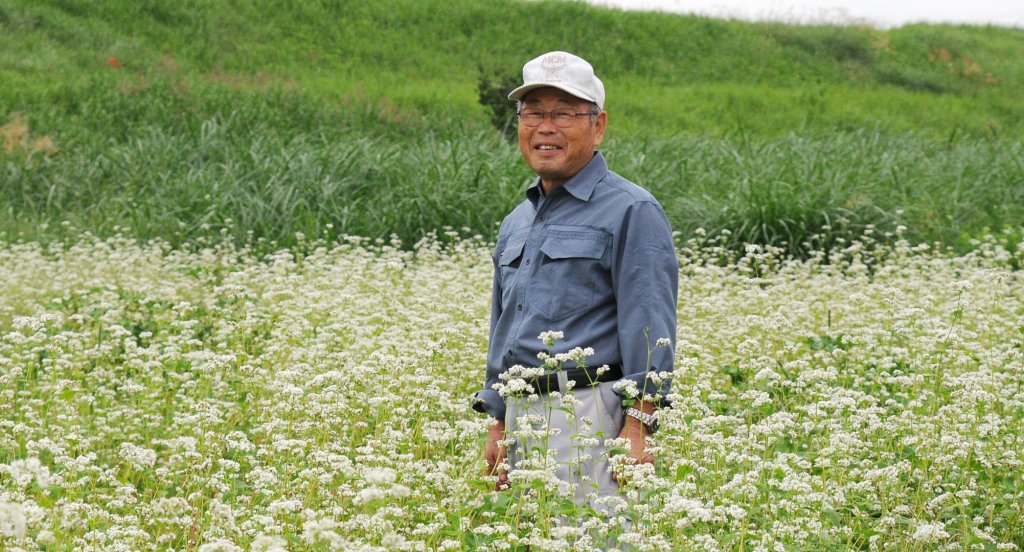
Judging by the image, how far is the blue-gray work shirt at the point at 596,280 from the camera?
3566mm

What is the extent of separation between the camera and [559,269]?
3.73m

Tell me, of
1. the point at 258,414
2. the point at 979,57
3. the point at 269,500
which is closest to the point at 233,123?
the point at 258,414

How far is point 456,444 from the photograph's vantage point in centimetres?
442

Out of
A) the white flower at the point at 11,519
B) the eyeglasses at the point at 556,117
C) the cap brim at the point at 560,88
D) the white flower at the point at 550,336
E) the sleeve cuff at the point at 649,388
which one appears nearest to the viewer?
the white flower at the point at 11,519

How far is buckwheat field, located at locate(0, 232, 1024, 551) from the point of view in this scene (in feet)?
10.7

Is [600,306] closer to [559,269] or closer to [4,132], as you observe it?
[559,269]

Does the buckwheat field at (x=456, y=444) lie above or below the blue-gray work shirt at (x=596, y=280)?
below

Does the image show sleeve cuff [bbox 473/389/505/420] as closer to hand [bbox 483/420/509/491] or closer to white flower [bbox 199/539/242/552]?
hand [bbox 483/420/509/491]

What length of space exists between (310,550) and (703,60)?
102 ft

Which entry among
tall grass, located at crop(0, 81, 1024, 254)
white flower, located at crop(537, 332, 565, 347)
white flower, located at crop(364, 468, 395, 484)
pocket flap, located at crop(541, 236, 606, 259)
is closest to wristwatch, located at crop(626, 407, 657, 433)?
white flower, located at crop(537, 332, 565, 347)

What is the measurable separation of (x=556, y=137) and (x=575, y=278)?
481 mm

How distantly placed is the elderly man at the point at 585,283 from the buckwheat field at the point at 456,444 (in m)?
0.16

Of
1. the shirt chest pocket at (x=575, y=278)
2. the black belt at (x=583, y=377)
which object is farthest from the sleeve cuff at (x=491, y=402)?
the shirt chest pocket at (x=575, y=278)

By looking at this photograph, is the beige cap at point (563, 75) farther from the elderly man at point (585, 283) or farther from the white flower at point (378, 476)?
the white flower at point (378, 476)
